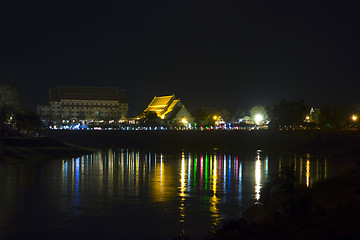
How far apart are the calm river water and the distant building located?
11354 cm

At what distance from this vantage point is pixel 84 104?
164 meters

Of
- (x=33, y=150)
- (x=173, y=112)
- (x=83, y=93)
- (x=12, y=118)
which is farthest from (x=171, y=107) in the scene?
(x=33, y=150)

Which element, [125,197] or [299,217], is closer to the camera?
[299,217]

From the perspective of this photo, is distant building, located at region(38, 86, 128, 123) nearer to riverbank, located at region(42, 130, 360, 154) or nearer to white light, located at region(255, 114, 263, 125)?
white light, located at region(255, 114, 263, 125)

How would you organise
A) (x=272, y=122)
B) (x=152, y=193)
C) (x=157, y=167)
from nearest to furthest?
(x=152, y=193), (x=157, y=167), (x=272, y=122)

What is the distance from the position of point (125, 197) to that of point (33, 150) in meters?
28.2

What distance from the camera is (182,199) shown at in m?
29.2

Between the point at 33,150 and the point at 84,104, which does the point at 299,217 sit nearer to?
the point at 33,150

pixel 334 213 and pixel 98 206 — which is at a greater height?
pixel 334 213

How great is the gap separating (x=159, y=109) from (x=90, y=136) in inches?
1879

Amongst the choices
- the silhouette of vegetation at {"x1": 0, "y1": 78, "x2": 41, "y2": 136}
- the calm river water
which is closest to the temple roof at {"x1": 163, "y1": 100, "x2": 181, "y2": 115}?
the silhouette of vegetation at {"x1": 0, "y1": 78, "x2": 41, "y2": 136}

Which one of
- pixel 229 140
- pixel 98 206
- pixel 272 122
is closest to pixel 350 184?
pixel 98 206

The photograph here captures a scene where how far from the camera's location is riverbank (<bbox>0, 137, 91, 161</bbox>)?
51713 mm

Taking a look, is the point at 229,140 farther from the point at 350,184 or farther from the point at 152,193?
the point at 350,184
